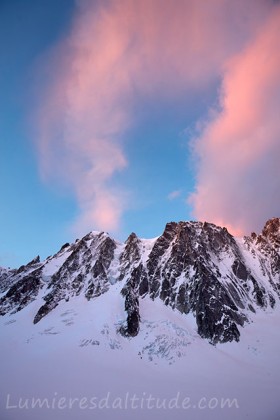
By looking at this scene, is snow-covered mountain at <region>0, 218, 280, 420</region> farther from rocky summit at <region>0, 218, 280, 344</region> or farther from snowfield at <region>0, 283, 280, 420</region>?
rocky summit at <region>0, 218, 280, 344</region>

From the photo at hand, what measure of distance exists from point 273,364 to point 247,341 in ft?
25.0

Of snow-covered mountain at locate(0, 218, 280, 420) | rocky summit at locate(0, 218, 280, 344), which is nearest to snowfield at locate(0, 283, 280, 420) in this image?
snow-covered mountain at locate(0, 218, 280, 420)

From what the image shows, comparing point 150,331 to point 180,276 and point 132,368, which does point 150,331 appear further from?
point 180,276

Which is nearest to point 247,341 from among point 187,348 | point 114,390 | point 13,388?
point 187,348

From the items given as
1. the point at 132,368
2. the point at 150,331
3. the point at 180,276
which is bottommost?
the point at 132,368

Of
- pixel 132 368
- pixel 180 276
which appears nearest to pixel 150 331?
pixel 132 368

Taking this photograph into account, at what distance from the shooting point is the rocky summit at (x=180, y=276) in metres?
61.4

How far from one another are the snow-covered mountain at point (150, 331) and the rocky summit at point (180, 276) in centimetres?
31

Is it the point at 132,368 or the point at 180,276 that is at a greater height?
the point at 180,276

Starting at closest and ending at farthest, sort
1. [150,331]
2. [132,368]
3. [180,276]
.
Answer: [132,368] → [150,331] → [180,276]

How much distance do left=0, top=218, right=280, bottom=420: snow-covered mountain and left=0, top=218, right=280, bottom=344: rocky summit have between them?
31cm

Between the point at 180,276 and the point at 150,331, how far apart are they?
61.3 feet

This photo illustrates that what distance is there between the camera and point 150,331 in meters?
56.9

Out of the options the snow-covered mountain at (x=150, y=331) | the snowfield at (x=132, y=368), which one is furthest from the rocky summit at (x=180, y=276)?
the snowfield at (x=132, y=368)
